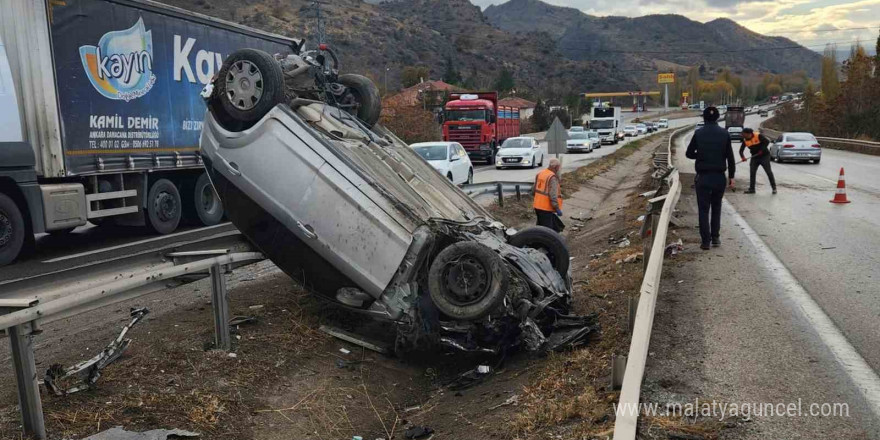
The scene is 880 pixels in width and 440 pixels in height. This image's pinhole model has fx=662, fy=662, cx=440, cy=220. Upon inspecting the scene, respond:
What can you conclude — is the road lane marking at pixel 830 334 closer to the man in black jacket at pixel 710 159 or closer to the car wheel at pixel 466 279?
the man in black jacket at pixel 710 159

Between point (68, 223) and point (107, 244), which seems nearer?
point (68, 223)

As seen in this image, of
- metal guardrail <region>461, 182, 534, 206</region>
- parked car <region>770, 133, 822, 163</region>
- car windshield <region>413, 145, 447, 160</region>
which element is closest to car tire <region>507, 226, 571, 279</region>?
metal guardrail <region>461, 182, 534, 206</region>

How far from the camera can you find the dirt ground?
411cm

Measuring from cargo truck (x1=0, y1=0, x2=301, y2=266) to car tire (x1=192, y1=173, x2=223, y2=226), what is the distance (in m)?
0.02

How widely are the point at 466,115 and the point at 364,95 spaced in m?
25.5

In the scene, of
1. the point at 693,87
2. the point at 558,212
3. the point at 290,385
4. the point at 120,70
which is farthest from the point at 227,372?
the point at 693,87

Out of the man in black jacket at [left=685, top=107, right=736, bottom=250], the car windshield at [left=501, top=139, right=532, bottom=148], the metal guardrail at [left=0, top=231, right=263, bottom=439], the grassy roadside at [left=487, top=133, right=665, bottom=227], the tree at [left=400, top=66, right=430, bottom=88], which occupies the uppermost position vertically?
the tree at [left=400, top=66, right=430, bottom=88]

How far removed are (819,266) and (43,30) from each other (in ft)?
34.9

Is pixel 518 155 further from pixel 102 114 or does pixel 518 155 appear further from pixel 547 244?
pixel 547 244

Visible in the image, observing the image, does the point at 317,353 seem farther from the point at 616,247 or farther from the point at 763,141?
the point at 763,141

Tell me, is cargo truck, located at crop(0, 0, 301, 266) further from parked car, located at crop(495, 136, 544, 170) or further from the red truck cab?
the red truck cab

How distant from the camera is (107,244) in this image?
11414 millimetres

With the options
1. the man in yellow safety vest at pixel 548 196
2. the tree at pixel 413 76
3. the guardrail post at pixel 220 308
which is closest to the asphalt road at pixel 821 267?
the man in yellow safety vest at pixel 548 196

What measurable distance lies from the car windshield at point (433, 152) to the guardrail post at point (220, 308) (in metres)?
14.5
